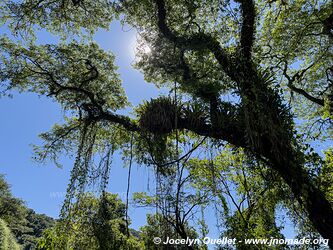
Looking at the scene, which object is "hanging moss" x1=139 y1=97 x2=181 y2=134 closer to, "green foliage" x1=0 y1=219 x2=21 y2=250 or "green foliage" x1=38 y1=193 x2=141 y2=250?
"green foliage" x1=38 y1=193 x2=141 y2=250

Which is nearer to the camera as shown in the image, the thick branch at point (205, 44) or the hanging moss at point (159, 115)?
the hanging moss at point (159, 115)

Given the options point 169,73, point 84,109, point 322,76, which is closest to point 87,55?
point 84,109

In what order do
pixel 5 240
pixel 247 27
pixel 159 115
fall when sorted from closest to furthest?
pixel 159 115, pixel 247 27, pixel 5 240

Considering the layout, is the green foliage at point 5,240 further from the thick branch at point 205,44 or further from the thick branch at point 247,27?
the thick branch at point 247,27

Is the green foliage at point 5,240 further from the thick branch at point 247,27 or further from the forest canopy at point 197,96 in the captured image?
the thick branch at point 247,27

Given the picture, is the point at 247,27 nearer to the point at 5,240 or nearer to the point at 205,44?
the point at 205,44

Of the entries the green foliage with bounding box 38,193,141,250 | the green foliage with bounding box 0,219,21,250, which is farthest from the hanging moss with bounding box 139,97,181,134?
the green foliage with bounding box 0,219,21,250

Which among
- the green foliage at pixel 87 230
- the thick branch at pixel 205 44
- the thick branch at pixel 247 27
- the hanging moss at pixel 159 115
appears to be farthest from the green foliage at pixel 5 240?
the thick branch at pixel 247 27

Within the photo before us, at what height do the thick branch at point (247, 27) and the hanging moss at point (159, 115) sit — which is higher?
the thick branch at point (247, 27)

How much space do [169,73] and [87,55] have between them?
2.39 meters

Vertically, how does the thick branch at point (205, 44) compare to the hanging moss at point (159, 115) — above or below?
above

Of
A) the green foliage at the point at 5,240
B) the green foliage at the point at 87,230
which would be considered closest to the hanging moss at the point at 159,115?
the green foliage at the point at 87,230

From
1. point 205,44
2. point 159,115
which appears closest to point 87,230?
point 159,115

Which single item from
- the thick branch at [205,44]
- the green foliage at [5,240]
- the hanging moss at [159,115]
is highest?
the thick branch at [205,44]
